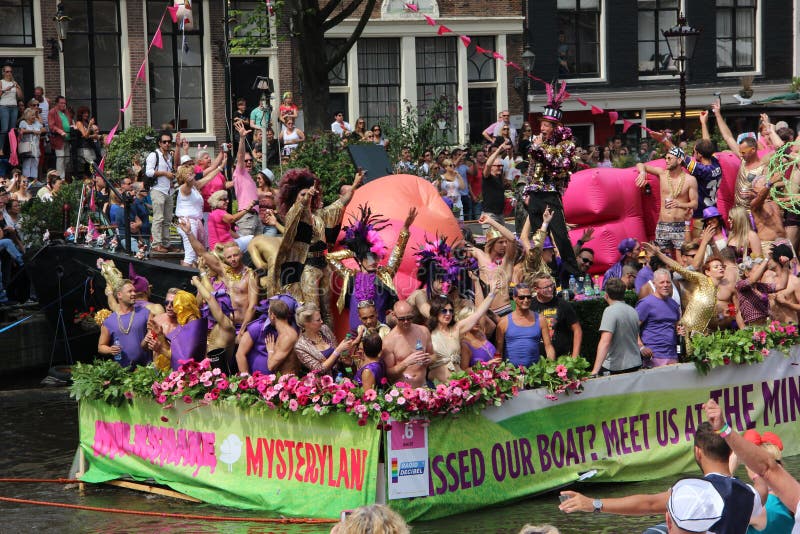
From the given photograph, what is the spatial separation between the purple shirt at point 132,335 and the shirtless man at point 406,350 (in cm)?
323

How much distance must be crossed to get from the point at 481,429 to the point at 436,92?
2022 centimetres

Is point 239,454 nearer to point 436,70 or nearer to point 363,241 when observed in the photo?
point 363,241

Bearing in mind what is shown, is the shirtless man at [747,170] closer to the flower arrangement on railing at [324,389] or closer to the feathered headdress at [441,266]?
the feathered headdress at [441,266]

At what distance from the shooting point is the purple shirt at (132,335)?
1221cm

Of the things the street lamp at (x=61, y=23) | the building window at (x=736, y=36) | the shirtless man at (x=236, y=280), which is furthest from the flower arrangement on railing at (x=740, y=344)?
the building window at (x=736, y=36)

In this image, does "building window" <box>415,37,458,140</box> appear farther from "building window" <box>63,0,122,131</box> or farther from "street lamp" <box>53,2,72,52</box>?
"street lamp" <box>53,2,72,52</box>

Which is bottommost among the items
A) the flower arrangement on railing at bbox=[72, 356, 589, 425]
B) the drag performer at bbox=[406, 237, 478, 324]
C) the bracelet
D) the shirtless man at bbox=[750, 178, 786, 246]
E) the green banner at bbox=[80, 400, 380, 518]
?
the green banner at bbox=[80, 400, 380, 518]

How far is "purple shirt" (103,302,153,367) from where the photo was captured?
40.1ft

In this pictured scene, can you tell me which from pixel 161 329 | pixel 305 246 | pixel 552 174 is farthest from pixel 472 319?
pixel 552 174

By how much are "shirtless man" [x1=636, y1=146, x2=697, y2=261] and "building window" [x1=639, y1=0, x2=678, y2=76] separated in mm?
17947

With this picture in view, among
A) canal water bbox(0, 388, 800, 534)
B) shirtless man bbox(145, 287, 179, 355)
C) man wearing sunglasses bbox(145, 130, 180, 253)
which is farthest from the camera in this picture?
man wearing sunglasses bbox(145, 130, 180, 253)

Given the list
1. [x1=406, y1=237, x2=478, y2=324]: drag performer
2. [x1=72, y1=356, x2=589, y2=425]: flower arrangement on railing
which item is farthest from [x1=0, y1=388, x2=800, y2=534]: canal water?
[x1=406, y1=237, x2=478, y2=324]: drag performer

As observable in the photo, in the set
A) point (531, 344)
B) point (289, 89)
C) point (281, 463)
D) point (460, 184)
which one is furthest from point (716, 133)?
point (281, 463)

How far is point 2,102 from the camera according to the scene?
20.7 meters
